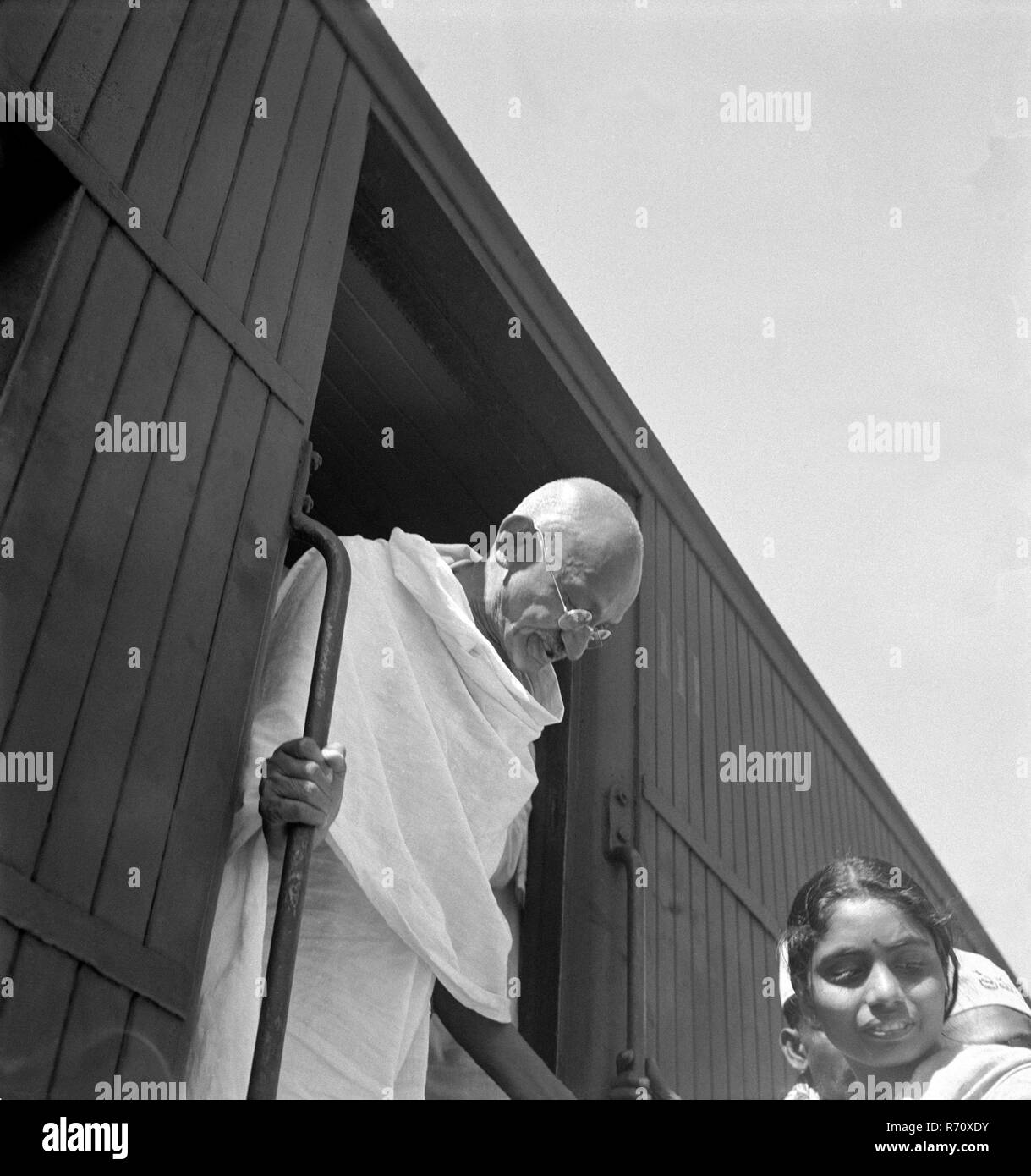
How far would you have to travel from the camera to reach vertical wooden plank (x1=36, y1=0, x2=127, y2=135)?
7.45 ft

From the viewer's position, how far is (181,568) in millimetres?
Result: 2309

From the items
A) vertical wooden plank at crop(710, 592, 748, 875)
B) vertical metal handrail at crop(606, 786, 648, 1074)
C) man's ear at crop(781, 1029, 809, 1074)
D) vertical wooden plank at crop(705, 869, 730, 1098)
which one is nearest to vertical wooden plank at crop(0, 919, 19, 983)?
man's ear at crop(781, 1029, 809, 1074)

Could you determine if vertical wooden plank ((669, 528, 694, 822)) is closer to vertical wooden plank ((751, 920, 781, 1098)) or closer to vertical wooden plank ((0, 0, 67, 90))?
vertical wooden plank ((751, 920, 781, 1098))

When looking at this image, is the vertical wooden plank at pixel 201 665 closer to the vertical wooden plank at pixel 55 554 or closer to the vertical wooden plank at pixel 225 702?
the vertical wooden plank at pixel 225 702

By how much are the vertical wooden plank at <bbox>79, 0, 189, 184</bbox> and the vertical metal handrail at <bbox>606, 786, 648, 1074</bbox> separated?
195cm

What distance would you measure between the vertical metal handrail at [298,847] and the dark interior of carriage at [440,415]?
1.01 m

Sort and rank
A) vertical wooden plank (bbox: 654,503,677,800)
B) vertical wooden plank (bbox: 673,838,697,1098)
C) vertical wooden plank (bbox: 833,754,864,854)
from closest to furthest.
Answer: vertical wooden plank (bbox: 673,838,697,1098) < vertical wooden plank (bbox: 654,503,677,800) < vertical wooden plank (bbox: 833,754,864,854)

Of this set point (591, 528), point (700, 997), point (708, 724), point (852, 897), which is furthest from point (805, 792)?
point (852, 897)

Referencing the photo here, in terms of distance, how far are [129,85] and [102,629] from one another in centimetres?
94

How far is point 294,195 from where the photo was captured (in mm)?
2914

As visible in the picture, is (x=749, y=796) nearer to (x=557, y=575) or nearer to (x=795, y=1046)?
(x=557, y=575)

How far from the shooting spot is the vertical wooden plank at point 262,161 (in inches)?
104
